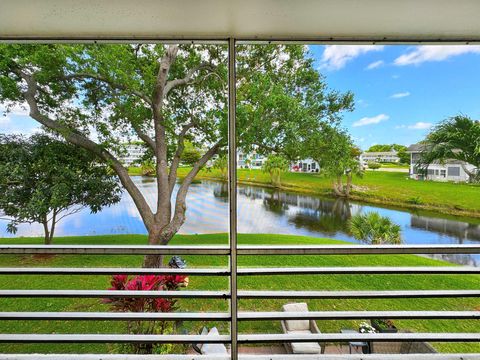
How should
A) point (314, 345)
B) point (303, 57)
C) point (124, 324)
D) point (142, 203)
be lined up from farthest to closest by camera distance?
point (303, 57) → point (142, 203) → point (314, 345) → point (124, 324)

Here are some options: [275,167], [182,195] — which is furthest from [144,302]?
[275,167]

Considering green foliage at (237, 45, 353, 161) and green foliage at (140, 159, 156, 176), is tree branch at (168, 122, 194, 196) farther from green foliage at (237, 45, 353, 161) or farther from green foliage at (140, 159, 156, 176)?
green foliage at (237, 45, 353, 161)

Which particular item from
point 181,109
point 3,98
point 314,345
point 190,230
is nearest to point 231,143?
point 190,230

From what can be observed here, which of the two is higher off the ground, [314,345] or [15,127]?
[15,127]

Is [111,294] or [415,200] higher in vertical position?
[415,200]

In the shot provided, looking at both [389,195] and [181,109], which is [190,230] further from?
[389,195]

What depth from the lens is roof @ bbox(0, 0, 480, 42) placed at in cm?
99

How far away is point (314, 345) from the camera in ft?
6.39

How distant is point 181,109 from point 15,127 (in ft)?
5.80

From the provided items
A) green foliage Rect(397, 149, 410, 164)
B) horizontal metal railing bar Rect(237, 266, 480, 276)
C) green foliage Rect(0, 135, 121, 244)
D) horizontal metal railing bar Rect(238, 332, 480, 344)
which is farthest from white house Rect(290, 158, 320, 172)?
green foliage Rect(0, 135, 121, 244)

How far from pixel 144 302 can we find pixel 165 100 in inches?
95.6

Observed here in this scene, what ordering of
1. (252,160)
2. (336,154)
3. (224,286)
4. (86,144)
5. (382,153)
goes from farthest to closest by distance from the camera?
(86,144)
(252,160)
(336,154)
(382,153)
(224,286)

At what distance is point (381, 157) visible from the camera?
6.66 ft

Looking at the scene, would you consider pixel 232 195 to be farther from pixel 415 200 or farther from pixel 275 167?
pixel 415 200
